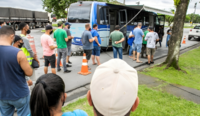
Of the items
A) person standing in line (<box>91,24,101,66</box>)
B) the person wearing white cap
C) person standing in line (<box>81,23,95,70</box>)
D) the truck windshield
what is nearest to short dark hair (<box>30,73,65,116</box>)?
the person wearing white cap

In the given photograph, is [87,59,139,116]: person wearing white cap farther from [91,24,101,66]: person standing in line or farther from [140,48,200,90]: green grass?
[91,24,101,66]: person standing in line

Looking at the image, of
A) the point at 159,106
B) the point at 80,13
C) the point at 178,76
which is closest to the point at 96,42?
the point at 178,76

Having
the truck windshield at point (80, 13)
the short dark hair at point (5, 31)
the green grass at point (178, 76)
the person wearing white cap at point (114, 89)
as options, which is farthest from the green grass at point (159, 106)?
the truck windshield at point (80, 13)

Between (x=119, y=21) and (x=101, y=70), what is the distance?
976 cm

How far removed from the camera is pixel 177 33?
580cm

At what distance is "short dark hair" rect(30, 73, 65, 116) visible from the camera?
1.12 metres

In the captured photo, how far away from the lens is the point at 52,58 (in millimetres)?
4512

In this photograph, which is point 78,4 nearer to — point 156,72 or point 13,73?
point 156,72

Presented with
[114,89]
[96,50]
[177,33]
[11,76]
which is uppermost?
[177,33]

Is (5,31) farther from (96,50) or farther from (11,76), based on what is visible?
(96,50)

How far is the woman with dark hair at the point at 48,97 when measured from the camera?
1.12 metres

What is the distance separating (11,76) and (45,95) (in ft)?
4.04

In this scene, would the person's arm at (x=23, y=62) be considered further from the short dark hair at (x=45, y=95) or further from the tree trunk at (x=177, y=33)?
the tree trunk at (x=177, y=33)

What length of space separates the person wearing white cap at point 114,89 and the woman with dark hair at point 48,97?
404 millimetres
